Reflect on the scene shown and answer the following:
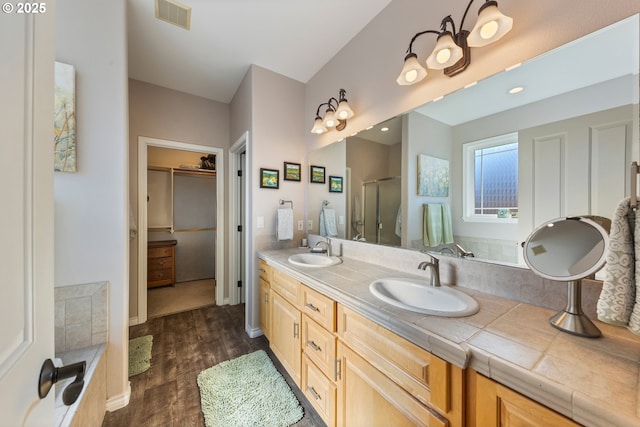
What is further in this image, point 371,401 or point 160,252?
point 160,252

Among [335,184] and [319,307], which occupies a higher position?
[335,184]

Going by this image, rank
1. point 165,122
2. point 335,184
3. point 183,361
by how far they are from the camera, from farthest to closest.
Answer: point 165,122
point 335,184
point 183,361

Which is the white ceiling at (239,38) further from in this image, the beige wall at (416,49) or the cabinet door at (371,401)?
the cabinet door at (371,401)

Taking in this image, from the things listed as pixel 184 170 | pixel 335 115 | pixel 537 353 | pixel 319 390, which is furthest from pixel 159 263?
pixel 537 353

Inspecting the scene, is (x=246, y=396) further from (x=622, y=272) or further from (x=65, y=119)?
(x=65, y=119)

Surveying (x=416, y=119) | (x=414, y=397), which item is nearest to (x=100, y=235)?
(x=414, y=397)

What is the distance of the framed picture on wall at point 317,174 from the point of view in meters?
2.38

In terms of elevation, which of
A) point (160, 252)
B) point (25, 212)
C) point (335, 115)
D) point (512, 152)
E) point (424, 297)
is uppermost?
point (335, 115)

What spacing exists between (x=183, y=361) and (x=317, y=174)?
2.05 m

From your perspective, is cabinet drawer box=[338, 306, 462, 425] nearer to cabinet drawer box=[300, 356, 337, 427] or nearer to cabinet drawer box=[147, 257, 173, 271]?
cabinet drawer box=[300, 356, 337, 427]

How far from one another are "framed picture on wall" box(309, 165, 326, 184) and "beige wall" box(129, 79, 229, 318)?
138 cm

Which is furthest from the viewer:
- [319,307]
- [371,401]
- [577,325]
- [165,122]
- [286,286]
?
[165,122]

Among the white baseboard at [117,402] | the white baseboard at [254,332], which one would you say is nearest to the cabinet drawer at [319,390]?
the white baseboard at [254,332]

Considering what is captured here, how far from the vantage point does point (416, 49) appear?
1.42 metres
